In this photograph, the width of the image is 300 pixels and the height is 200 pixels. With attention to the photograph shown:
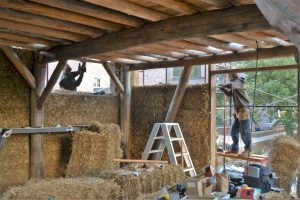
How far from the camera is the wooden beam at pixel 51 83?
15.8 ft

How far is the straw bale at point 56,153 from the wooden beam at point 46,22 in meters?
2.35

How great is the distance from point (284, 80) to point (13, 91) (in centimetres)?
750

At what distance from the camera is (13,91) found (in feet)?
16.8

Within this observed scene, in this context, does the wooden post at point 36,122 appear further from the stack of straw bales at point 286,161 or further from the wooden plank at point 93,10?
the stack of straw bales at point 286,161

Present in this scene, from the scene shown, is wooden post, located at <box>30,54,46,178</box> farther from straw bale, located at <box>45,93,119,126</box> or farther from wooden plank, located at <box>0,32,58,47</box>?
wooden plank, located at <box>0,32,58,47</box>

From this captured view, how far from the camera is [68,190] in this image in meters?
3.94

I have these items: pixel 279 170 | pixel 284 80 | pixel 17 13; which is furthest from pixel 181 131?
pixel 284 80

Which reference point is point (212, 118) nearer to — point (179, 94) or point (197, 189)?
point (179, 94)

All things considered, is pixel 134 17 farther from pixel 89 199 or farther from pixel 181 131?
pixel 181 131

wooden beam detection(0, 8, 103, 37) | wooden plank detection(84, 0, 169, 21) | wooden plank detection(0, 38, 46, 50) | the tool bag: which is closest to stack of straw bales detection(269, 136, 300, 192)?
the tool bag

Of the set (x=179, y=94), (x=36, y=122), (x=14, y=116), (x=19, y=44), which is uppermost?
(x=19, y=44)

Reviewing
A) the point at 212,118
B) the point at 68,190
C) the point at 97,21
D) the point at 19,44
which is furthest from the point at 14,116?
the point at 212,118

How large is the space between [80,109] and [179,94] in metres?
1.81

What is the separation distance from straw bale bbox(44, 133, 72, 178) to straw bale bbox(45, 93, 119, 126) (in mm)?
245
